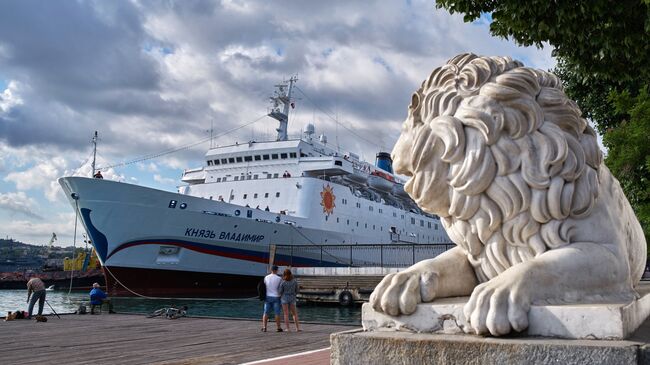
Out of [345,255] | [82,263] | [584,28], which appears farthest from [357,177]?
[82,263]

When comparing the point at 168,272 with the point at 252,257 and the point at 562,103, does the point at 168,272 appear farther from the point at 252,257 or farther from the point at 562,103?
the point at 562,103

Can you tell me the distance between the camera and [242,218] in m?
23.8

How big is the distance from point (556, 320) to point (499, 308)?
17 cm

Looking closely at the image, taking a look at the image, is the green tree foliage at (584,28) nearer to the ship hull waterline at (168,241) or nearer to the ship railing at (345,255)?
the ship railing at (345,255)

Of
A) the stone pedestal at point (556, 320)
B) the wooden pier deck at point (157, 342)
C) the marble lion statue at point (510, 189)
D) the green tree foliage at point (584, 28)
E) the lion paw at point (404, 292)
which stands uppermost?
the green tree foliage at point (584, 28)

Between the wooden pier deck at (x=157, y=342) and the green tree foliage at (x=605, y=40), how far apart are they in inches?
161

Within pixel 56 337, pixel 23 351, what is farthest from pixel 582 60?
pixel 56 337

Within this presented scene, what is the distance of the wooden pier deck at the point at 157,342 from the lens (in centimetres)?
629

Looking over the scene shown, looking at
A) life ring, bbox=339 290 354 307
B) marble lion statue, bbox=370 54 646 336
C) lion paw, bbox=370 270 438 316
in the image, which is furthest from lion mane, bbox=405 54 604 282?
life ring, bbox=339 290 354 307

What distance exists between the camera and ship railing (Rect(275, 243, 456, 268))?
25281 millimetres

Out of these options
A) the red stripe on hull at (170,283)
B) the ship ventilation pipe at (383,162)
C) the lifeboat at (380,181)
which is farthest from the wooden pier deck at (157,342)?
the ship ventilation pipe at (383,162)

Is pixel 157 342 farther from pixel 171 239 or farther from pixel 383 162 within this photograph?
pixel 383 162

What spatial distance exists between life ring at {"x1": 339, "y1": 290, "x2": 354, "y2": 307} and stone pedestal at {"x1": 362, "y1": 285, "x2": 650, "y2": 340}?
1833 cm

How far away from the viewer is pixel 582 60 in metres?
6.60
